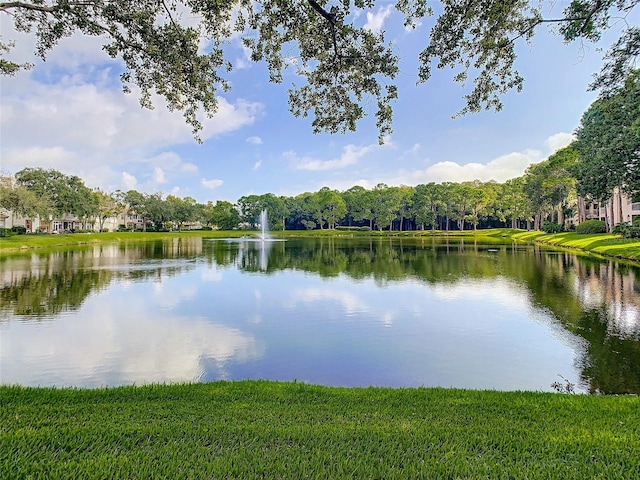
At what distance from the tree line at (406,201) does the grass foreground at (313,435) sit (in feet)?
53.1

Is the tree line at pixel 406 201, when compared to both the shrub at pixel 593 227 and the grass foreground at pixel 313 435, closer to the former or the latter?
the shrub at pixel 593 227

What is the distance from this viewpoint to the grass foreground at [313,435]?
278 cm

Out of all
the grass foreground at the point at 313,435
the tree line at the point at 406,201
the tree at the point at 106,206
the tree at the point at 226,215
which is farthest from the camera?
the tree at the point at 226,215

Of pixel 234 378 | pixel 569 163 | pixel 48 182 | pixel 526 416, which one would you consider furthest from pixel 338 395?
pixel 48 182

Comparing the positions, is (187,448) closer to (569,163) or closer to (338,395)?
(338,395)

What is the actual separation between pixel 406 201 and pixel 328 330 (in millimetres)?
72817

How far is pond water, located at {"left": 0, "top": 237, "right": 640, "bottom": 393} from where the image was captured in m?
6.88

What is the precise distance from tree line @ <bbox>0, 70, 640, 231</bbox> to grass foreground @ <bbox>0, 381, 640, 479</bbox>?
1618 centimetres

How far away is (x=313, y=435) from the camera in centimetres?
335

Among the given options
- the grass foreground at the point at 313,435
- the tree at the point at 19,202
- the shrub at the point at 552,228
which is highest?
the tree at the point at 19,202

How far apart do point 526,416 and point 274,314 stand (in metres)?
8.17

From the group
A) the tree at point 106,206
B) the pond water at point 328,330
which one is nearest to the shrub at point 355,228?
the tree at point 106,206

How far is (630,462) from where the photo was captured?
2910 mm

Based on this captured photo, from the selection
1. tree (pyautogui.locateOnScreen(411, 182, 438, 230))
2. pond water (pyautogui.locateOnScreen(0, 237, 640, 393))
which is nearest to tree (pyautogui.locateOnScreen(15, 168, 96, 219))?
pond water (pyautogui.locateOnScreen(0, 237, 640, 393))
